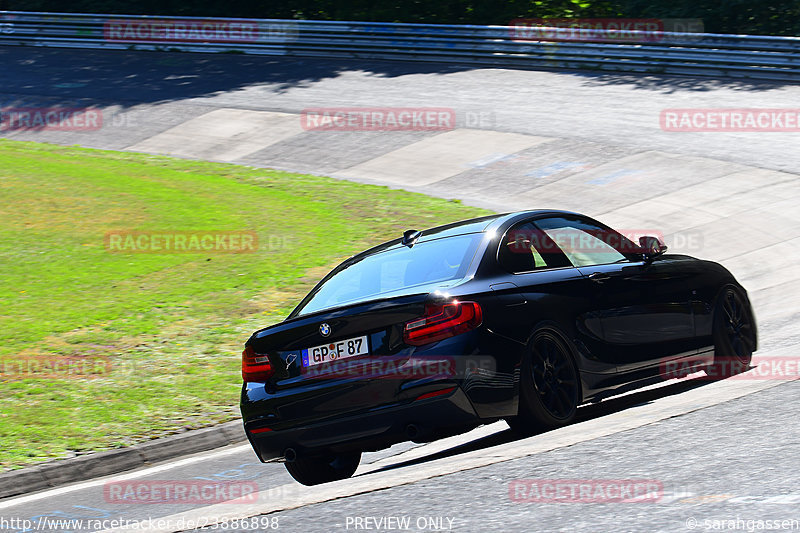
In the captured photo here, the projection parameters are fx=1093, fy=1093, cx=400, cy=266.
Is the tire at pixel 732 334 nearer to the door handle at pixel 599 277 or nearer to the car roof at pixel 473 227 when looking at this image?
the door handle at pixel 599 277

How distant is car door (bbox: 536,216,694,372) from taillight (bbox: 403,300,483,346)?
4.31ft

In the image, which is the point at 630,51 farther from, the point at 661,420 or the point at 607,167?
the point at 661,420

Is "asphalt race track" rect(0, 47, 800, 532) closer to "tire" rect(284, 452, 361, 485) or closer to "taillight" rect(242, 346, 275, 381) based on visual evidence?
"tire" rect(284, 452, 361, 485)

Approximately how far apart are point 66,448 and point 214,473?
4.81 feet

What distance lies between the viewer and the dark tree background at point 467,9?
26.0m

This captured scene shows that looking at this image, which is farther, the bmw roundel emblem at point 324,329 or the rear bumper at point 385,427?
the bmw roundel emblem at point 324,329

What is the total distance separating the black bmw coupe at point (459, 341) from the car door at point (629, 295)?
0.04ft

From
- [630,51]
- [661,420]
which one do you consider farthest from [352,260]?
[630,51]

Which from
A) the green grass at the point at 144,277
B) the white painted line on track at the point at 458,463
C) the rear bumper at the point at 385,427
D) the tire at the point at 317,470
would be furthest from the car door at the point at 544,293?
the green grass at the point at 144,277

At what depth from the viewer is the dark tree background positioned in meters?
26.0

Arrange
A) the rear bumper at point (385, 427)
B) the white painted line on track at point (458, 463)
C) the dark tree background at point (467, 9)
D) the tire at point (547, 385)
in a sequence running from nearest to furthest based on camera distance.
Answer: the white painted line on track at point (458, 463) < the rear bumper at point (385, 427) < the tire at point (547, 385) < the dark tree background at point (467, 9)

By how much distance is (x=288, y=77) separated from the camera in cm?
2677

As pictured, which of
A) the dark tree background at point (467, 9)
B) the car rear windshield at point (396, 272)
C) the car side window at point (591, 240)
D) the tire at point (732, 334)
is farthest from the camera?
the dark tree background at point (467, 9)

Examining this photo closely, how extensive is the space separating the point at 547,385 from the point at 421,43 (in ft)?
70.6
